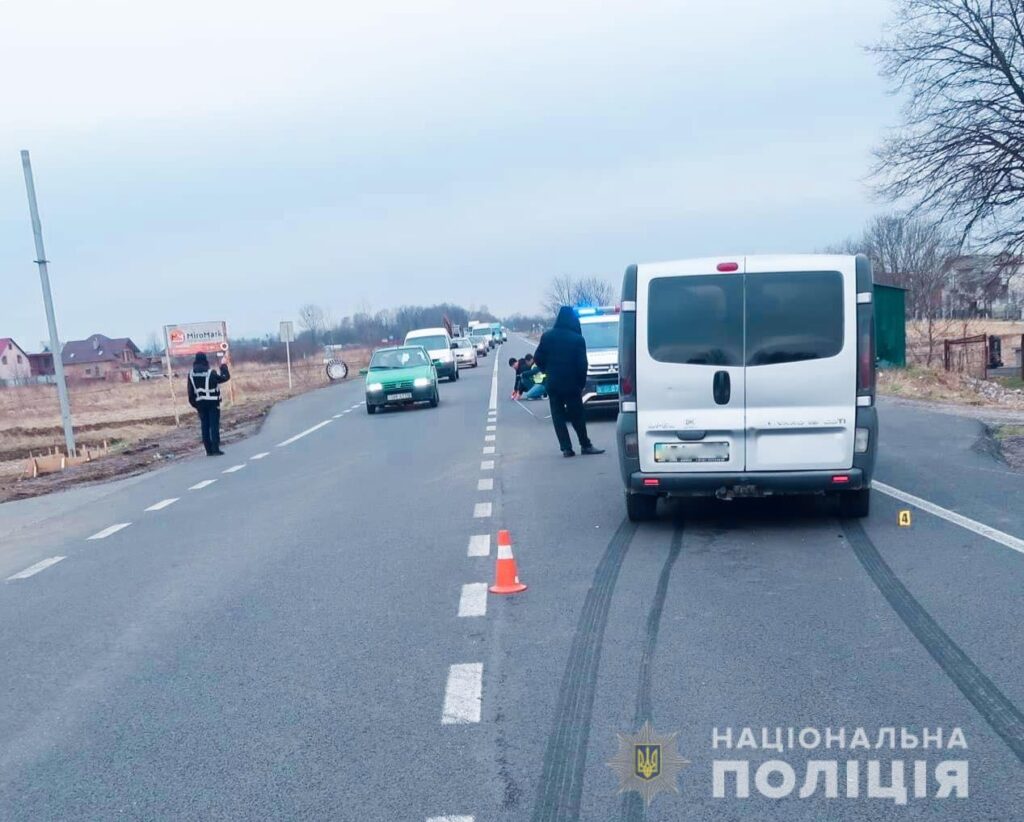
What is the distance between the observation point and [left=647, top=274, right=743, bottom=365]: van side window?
9211mm

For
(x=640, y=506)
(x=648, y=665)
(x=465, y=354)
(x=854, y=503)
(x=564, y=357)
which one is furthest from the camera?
(x=465, y=354)

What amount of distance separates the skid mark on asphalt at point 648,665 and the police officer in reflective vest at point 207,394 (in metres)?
12.8

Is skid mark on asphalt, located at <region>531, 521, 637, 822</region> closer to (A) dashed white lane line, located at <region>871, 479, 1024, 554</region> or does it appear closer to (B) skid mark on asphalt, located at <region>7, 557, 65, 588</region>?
(A) dashed white lane line, located at <region>871, 479, 1024, 554</region>

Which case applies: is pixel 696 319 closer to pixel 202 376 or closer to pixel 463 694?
pixel 463 694

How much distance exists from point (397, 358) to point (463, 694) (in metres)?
24.4

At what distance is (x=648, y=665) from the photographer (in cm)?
595

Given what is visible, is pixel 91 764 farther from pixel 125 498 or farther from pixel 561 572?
pixel 125 498

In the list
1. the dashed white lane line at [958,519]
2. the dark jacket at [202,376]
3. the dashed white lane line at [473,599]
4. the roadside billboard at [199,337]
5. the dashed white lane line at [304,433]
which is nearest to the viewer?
the dashed white lane line at [473,599]

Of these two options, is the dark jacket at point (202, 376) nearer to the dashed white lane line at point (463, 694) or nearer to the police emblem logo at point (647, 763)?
the dashed white lane line at point (463, 694)

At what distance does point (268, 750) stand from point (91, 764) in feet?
2.63

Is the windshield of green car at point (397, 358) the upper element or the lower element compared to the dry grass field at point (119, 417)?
upper

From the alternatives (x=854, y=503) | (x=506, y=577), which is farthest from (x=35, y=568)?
(x=854, y=503)

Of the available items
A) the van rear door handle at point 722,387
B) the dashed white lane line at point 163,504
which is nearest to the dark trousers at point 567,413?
the dashed white lane line at point 163,504

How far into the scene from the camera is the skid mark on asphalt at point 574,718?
14.3ft
